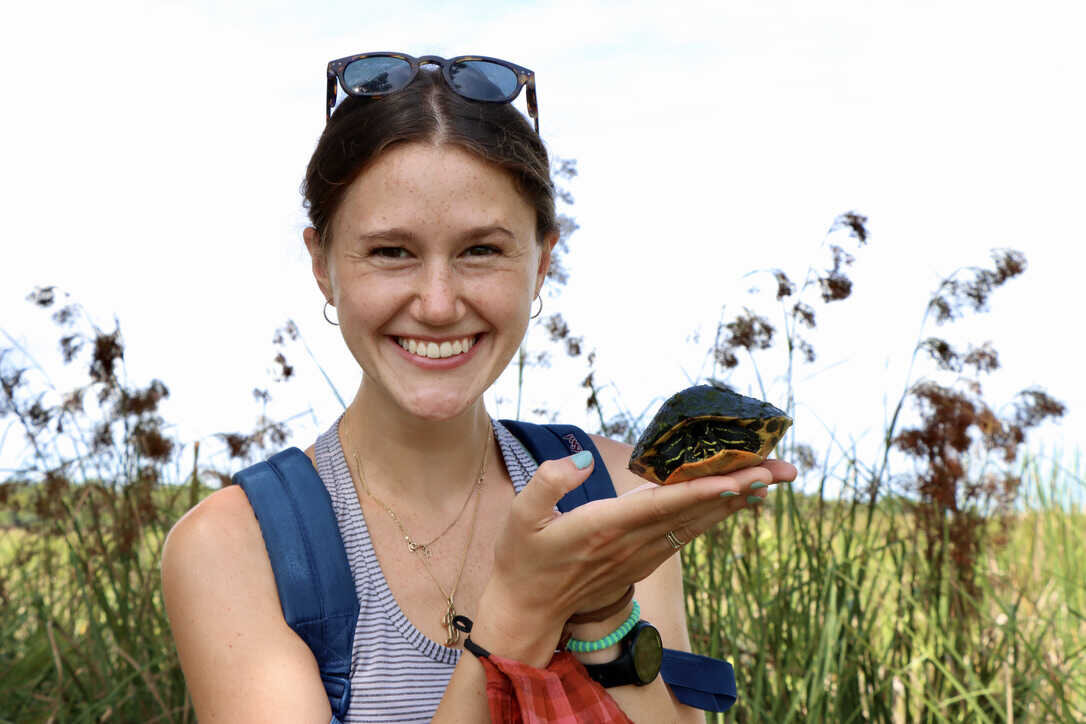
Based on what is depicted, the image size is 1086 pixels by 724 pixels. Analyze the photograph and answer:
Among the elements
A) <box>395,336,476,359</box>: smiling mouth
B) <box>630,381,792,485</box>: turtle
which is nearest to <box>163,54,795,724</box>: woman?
<box>395,336,476,359</box>: smiling mouth

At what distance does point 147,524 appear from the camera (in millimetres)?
4008

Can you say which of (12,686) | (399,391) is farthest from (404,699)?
(12,686)

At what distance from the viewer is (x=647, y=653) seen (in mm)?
2182

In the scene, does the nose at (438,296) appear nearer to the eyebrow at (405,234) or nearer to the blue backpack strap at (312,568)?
the eyebrow at (405,234)

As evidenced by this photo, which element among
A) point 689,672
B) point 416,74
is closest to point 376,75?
point 416,74

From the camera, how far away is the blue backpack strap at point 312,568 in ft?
7.43

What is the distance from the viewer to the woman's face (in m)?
2.30

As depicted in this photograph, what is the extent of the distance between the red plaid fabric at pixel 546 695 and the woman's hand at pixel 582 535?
0.24 ft

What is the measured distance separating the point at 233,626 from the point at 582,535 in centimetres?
90

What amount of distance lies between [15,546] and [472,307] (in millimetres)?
4129

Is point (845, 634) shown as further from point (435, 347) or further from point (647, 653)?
point (435, 347)

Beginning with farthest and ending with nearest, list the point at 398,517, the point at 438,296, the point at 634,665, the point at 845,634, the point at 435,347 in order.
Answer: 1. the point at 845,634
2. the point at 398,517
3. the point at 435,347
4. the point at 438,296
5. the point at 634,665

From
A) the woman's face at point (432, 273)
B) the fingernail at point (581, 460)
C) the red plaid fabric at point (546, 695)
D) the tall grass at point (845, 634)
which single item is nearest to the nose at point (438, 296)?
the woman's face at point (432, 273)

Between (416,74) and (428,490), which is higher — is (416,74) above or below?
above
